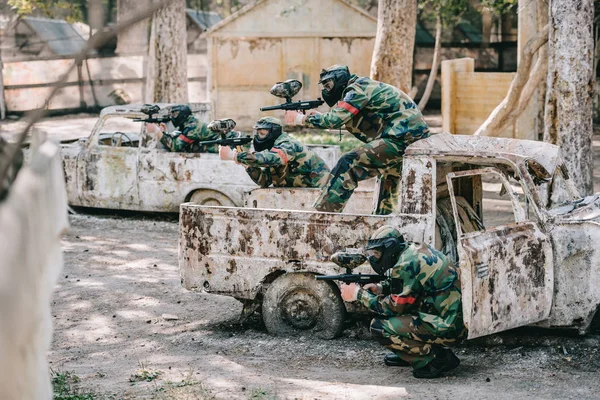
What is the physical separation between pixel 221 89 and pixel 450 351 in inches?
656

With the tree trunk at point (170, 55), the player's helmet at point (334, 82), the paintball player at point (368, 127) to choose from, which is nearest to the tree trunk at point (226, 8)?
the tree trunk at point (170, 55)

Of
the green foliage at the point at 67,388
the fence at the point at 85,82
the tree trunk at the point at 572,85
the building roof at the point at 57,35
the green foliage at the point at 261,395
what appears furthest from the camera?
the building roof at the point at 57,35

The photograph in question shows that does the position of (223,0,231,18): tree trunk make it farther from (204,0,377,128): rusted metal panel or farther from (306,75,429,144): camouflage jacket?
(306,75,429,144): camouflage jacket

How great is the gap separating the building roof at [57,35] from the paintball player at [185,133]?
56.4ft

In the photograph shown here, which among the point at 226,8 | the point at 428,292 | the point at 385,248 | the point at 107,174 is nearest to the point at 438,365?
the point at 428,292

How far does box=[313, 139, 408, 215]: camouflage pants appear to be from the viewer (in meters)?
8.12

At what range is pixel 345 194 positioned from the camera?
834cm

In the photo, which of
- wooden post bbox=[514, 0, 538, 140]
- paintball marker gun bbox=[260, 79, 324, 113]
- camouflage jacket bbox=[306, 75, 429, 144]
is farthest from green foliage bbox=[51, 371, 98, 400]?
wooden post bbox=[514, 0, 538, 140]

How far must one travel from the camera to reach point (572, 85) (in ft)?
36.9

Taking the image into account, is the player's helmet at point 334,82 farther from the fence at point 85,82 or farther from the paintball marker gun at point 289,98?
the fence at point 85,82

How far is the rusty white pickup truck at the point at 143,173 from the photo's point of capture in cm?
1205

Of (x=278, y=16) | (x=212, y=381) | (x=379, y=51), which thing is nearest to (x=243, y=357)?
(x=212, y=381)

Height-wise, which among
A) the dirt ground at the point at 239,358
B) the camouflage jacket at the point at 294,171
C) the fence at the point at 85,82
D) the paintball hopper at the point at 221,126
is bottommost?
the dirt ground at the point at 239,358

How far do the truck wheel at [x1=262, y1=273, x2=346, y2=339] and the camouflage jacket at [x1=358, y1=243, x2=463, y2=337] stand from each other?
90 centimetres
